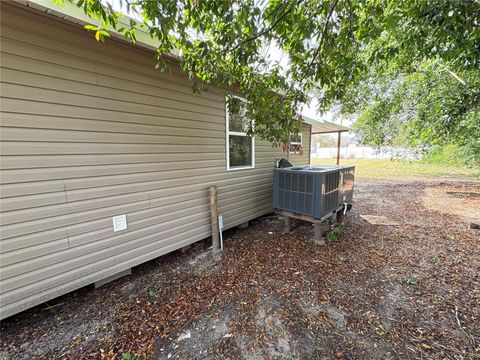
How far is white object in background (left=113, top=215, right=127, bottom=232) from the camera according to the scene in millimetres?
2418

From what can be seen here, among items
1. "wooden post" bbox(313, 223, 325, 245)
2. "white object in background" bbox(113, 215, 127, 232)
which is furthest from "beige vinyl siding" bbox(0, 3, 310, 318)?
"wooden post" bbox(313, 223, 325, 245)

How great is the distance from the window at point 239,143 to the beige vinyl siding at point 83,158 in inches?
27.1

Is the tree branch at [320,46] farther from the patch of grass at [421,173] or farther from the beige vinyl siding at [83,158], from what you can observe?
the patch of grass at [421,173]

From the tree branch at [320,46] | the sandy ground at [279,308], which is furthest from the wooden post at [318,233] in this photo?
the tree branch at [320,46]

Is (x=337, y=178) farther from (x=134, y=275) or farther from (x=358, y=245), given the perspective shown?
(x=134, y=275)

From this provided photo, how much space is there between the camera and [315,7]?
2109 millimetres

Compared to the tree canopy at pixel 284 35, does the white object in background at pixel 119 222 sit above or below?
below

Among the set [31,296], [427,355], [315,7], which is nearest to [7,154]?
[31,296]

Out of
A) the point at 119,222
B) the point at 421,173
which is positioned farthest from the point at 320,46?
the point at 421,173

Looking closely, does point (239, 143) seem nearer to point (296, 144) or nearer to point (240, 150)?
point (240, 150)

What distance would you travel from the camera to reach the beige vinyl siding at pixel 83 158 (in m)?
1.77

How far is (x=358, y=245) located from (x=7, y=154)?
177 inches

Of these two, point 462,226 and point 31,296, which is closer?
point 31,296

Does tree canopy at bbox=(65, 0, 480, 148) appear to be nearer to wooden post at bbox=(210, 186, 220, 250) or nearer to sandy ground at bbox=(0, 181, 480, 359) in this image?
wooden post at bbox=(210, 186, 220, 250)
